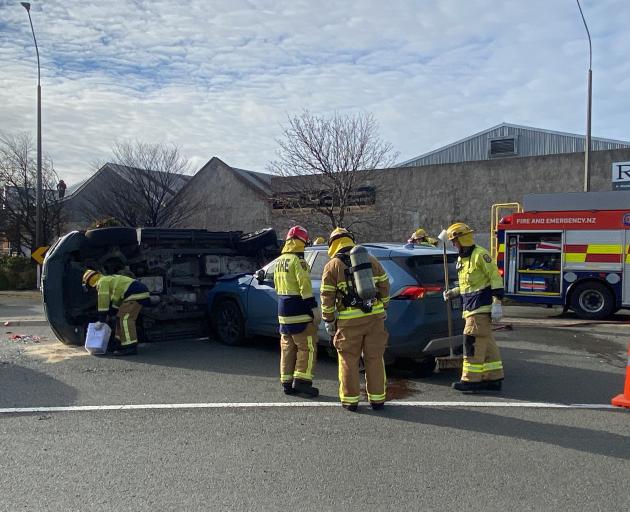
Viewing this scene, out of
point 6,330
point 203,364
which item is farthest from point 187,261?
point 6,330

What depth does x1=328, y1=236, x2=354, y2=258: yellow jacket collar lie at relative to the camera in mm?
5961

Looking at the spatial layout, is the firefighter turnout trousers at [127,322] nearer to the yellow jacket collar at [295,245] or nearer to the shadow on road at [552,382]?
the yellow jacket collar at [295,245]

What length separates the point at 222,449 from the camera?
475 centimetres

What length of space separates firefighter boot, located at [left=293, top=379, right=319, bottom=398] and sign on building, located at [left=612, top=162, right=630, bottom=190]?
712 inches

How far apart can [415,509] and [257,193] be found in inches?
974

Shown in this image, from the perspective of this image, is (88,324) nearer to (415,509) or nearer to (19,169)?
(415,509)

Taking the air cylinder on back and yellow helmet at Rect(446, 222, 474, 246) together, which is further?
yellow helmet at Rect(446, 222, 474, 246)

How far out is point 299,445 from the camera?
483 cm

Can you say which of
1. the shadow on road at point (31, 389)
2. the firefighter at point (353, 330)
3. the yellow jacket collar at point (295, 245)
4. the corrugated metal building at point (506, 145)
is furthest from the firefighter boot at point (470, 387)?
the corrugated metal building at point (506, 145)

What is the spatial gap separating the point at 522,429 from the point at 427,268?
7.99ft

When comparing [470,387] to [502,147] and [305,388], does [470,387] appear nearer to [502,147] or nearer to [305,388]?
[305,388]

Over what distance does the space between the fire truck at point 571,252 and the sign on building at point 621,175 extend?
8.15 metres

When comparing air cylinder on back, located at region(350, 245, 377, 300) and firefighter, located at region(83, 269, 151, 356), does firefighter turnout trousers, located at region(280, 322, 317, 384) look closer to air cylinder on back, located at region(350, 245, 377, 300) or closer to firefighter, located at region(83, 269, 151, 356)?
air cylinder on back, located at region(350, 245, 377, 300)

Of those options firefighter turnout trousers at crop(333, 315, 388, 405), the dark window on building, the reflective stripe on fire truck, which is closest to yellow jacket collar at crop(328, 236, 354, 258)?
firefighter turnout trousers at crop(333, 315, 388, 405)
